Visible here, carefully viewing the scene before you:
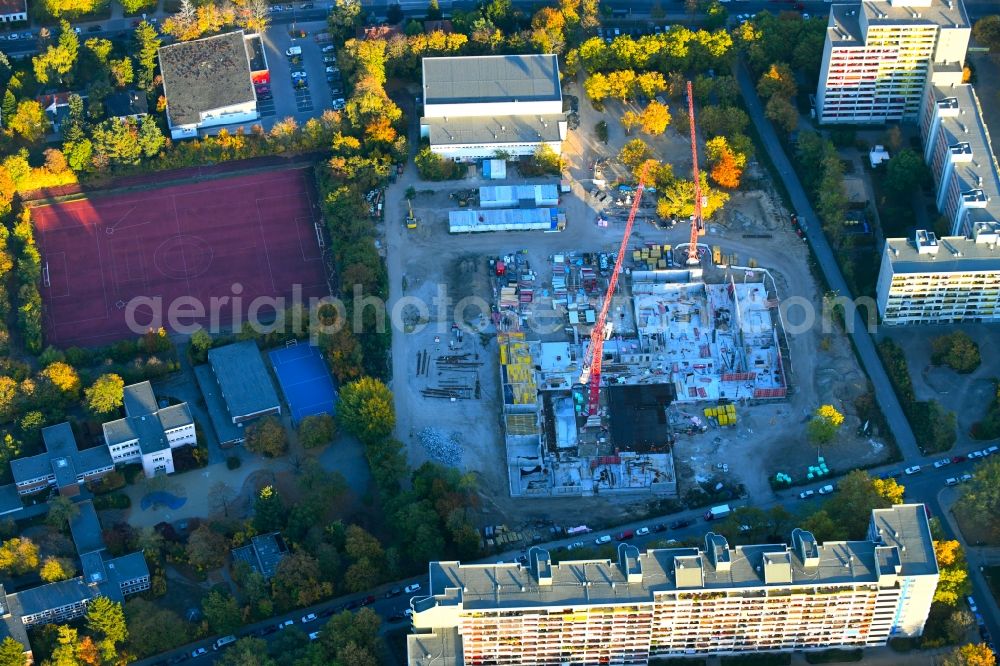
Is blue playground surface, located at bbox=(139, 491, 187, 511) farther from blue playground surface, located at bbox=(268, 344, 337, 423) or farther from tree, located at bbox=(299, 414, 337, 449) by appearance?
blue playground surface, located at bbox=(268, 344, 337, 423)

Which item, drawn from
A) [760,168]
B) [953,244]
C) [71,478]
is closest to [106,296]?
[71,478]

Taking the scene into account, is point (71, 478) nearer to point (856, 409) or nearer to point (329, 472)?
point (329, 472)

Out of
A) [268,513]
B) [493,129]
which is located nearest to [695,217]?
[493,129]

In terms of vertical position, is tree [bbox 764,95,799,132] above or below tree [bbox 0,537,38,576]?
above

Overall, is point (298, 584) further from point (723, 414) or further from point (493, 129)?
point (493, 129)

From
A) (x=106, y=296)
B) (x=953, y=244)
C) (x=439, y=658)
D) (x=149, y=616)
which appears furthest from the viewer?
(x=106, y=296)

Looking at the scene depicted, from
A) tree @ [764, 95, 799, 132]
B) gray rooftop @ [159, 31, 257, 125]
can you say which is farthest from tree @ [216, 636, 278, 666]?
tree @ [764, 95, 799, 132]

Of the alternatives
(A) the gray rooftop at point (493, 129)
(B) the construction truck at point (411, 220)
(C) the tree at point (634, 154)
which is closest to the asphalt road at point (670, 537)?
(B) the construction truck at point (411, 220)
